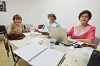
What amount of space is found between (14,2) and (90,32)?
3484mm

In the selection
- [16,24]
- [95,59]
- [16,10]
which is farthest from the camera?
[16,10]

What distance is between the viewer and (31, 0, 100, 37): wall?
2.15 metres

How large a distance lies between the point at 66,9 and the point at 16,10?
2405mm

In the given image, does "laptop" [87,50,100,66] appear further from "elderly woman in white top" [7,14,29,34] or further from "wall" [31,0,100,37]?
"wall" [31,0,100,37]

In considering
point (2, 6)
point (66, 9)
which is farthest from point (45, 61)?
point (2, 6)

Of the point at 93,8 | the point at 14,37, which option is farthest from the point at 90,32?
the point at 14,37

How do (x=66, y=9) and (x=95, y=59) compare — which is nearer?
(x=95, y=59)

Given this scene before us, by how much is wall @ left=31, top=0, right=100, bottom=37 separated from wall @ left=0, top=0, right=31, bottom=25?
33cm

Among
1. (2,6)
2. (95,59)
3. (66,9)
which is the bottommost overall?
(95,59)

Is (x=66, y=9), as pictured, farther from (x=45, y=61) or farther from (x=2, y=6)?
(x=2, y=6)

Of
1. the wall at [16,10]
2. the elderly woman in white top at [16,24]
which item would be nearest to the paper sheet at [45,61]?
the elderly woman in white top at [16,24]

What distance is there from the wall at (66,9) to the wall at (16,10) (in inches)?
12.9

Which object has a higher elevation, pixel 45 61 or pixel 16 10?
pixel 16 10

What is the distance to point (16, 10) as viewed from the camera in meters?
3.66
